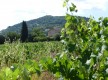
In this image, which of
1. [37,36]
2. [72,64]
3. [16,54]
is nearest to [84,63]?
[72,64]

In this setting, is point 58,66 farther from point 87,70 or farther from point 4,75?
point 4,75

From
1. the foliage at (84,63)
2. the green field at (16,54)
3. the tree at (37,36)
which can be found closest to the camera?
the foliage at (84,63)

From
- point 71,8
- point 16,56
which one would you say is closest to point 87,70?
point 71,8

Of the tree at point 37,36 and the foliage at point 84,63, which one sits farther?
the tree at point 37,36

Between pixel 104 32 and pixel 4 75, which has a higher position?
pixel 104 32

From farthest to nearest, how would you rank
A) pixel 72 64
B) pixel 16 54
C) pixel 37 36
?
1. pixel 37 36
2. pixel 16 54
3. pixel 72 64

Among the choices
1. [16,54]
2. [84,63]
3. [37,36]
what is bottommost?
[37,36]

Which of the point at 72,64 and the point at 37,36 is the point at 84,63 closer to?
the point at 72,64

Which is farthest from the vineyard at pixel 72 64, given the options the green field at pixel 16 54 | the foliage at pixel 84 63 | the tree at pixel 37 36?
the tree at pixel 37 36

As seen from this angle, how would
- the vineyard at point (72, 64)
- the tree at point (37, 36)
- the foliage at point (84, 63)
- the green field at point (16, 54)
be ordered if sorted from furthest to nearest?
the tree at point (37, 36)
the green field at point (16, 54)
the foliage at point (84, 63)
the vineyard at point (72, 64)

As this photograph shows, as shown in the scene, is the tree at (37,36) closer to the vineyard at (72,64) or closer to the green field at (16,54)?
the green field at (16,54)

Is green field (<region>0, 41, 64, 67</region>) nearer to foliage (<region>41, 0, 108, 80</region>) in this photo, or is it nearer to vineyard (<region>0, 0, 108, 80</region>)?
vineyard (<region>0, 0, 108, 80</region>)

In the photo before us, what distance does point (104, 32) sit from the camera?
327 cm

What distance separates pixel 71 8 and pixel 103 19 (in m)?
0.85
